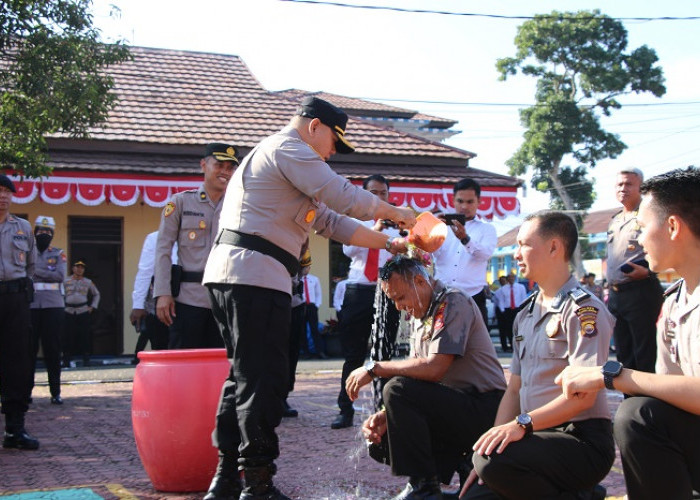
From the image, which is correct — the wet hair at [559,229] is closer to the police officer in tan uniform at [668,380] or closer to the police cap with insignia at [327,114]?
the police officer in tan uniform at [668,380]

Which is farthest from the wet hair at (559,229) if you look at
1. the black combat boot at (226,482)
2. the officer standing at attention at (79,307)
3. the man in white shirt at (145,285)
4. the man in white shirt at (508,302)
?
the man in white shirt at (508,302)

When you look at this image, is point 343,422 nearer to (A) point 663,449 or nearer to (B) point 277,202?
(B) point 277,202

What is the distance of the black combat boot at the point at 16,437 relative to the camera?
249 inches

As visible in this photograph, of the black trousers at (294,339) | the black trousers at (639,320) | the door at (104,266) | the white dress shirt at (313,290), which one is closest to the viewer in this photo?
the black trousers at (639,320)

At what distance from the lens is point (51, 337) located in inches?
365

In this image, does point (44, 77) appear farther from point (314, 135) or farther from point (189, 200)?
point (314, 135)

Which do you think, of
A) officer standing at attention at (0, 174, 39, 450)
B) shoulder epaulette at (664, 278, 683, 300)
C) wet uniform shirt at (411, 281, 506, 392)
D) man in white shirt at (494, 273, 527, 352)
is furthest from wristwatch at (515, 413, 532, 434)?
man in white shirt at (494, 273, 527, 352)

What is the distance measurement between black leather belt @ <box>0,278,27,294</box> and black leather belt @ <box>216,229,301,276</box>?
268 centimetres

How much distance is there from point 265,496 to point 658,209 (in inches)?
91.0

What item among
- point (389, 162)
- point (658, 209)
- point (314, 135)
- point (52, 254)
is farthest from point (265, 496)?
point (389, 162)

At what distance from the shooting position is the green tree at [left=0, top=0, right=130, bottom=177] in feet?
31.6

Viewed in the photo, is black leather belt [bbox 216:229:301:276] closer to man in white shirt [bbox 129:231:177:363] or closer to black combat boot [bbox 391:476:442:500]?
black combat boot [bbox 391:476:442:500]

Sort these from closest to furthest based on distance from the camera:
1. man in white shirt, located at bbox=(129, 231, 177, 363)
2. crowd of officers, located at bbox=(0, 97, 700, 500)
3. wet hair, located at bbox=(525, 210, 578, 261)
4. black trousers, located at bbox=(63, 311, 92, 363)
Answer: crowd of officers, located at bbox=(0, 97, 700, 500) → wet hair, located at bbox=(525, 210, 578, 261) → man in white shirt, located at bbox=(129, 231, 177, 363) → black trousers, located at bbox=(63, 311, 92, 363)

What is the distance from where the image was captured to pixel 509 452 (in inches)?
133
